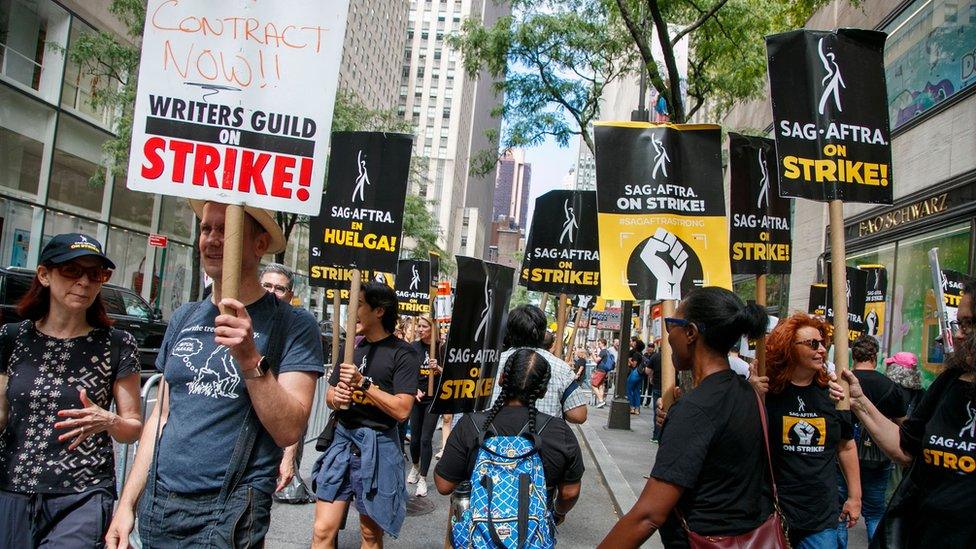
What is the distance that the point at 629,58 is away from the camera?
1831 centimetres

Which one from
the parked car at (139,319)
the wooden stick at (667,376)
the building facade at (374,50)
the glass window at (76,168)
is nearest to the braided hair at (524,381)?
the wooden stick at (667,376)

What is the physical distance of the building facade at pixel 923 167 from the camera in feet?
33.5

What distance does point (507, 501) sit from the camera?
3504mm

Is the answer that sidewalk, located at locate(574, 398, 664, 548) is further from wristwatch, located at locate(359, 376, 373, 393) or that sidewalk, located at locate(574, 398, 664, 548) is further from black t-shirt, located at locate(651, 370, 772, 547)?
black t-shirt, located at locate(651, 370, 772, 547)

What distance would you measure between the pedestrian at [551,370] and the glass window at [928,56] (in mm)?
7609

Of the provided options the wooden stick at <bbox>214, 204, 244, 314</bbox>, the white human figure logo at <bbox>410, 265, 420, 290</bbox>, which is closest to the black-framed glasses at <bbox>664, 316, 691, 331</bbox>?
the wooden stick at <bbox>214, 204, 244, 314</bbox>

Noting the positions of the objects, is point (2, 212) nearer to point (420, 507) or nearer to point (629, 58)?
point (629, 58)

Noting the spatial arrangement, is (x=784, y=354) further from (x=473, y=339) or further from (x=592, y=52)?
(x=592, y=52)

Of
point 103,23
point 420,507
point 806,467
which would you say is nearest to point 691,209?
point 806,467

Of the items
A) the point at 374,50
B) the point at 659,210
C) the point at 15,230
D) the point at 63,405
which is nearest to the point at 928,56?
the point at 659,210

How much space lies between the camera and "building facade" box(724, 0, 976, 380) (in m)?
10.2

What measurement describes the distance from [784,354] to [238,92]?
3.29 m

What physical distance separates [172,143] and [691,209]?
329cm

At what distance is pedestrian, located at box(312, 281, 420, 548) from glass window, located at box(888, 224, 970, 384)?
7553 mm
